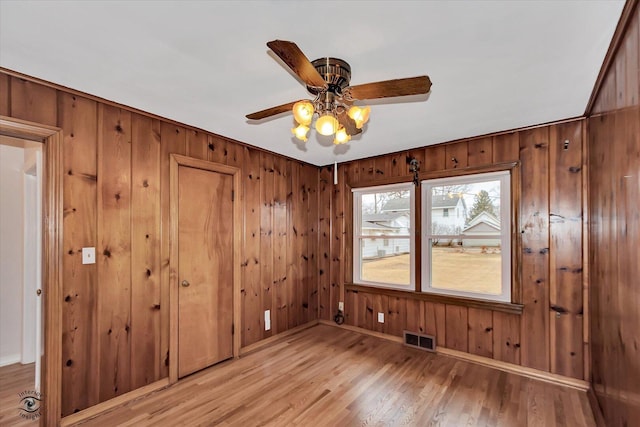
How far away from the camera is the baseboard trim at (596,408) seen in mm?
2065

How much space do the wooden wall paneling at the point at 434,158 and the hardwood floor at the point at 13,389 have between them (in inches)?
164

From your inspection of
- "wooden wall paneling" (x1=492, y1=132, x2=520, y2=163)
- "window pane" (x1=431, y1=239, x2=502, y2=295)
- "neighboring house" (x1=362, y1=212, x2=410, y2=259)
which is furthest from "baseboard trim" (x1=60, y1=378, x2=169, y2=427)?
"wooden wall paneling" (x1=492, y1=132, x2=520, y2=163)

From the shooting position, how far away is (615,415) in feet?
5.73

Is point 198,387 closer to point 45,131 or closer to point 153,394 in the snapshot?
point 153,394

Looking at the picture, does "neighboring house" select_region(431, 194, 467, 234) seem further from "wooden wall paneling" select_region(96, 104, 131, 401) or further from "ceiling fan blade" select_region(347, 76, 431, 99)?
"wooden wall paneling" select_region(96, 104, 131, 401)

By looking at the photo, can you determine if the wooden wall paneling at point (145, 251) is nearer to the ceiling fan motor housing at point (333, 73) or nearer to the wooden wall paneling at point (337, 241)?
the ceiling fan motor housing at point (333, 73)

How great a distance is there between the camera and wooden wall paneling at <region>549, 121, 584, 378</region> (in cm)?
265

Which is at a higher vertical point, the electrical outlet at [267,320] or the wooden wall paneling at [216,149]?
the wooden wall paneling at [216,149]

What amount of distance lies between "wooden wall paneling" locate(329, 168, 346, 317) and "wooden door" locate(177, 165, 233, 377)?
1611mm

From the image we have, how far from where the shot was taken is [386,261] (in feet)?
13.1

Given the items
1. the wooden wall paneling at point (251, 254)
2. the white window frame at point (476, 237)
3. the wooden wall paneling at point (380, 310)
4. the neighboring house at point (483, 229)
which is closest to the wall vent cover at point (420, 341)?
the wooden wall paneling at point (380, 310)

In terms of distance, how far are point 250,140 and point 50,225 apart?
1905 millimetres

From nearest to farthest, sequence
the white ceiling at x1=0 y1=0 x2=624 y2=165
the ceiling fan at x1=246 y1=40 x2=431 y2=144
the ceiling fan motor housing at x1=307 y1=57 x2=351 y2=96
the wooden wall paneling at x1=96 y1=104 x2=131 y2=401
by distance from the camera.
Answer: the white ceiling at x1=0 y1=0 x2=624 y2=165 < the ceiling fan at x1=246 y1=40 x2=431 y2=144 < the ceiling fan motor housing at x1=307 y1=57 x2=351 y2=96 < the wooden wall paneling at x1=96 y1=104 x2=131 y2=401

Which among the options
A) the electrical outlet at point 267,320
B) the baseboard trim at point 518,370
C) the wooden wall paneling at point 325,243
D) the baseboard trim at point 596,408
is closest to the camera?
the baseboard trim at point 596,408
